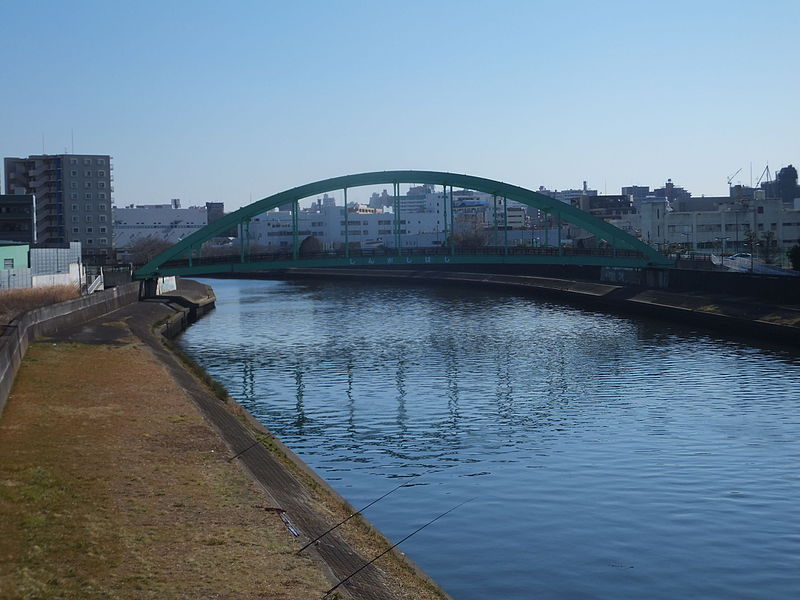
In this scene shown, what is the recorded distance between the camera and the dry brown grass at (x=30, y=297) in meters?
52.5

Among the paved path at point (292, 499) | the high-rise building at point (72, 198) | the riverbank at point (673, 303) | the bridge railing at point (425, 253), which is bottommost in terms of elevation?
the paved path at point (292, 499)

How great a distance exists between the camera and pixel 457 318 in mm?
69750

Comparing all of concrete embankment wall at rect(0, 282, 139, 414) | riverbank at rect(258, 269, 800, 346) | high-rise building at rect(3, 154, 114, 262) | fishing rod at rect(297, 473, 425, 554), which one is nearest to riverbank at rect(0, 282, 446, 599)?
fishing rod at rect(297, 473, 425, 554)

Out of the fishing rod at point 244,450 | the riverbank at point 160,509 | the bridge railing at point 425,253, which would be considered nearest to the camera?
the riverbank at point 160,509

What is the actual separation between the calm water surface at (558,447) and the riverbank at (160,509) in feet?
6.53

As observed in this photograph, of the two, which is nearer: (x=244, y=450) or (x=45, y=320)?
(x=244, y=450)

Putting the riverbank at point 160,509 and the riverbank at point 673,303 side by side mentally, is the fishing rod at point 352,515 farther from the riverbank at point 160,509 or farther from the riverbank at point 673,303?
the riverbank at point 673,303

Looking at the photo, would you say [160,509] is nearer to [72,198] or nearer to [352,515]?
[352,515]

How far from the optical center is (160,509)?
17250 millimetres

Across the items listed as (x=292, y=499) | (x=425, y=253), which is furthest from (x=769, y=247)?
(x=292, y=499)

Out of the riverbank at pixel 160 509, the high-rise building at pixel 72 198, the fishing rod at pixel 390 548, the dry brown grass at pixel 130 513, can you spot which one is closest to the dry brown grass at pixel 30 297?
the riverbank at pixel 160 509

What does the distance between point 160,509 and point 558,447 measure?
42.5 feet

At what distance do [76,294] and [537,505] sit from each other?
4698cm

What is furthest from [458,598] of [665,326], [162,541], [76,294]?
[76,294]
